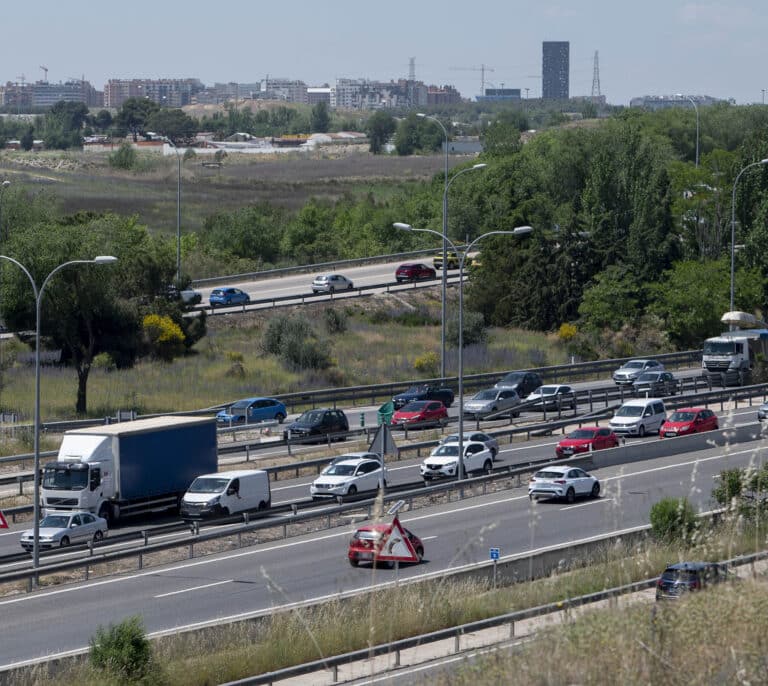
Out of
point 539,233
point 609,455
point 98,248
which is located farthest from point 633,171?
point 609,455

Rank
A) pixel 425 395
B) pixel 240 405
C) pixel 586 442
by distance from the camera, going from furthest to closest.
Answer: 1. pixel 425 395
2. pixel 240 405
3. pixel 586 442

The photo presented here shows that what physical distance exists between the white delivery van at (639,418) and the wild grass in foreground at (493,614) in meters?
20.8

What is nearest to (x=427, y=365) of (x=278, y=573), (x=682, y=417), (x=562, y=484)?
(x=682, y=417)

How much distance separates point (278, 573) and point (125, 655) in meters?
10.2

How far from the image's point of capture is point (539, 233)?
74812mm

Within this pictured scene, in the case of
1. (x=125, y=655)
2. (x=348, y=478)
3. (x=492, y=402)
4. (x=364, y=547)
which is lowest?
(x=492, y=402)

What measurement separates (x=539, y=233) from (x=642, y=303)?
7294 mm

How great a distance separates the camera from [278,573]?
25781 millimetres

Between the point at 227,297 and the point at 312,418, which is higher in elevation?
the point at 227,297

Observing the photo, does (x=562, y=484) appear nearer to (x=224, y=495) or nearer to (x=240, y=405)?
(x=224, y=495)

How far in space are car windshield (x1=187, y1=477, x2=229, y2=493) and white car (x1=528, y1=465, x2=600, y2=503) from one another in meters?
7.68

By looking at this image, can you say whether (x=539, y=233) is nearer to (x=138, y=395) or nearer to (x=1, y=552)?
(x=138, y=395)

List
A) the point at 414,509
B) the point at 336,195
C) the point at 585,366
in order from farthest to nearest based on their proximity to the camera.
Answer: the point at 336,195 < the point at 585,366 < the point at 414,509

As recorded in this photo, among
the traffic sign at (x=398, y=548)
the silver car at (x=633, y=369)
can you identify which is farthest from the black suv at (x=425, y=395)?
the traffic sign at (x=398, y=548)
